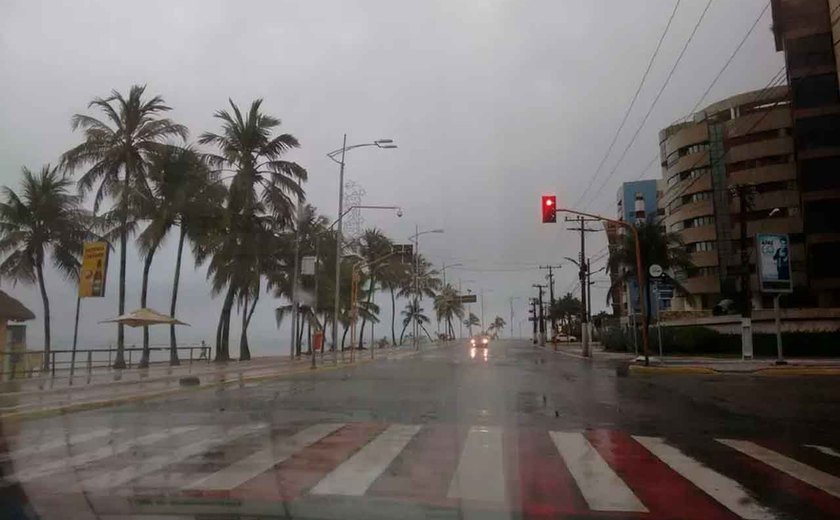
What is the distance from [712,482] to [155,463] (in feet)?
20.7

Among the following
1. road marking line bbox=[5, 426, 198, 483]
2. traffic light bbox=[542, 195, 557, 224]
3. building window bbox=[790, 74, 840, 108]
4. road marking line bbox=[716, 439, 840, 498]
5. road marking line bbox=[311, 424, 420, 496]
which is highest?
building window bbox=[790, 74, 840, 108]

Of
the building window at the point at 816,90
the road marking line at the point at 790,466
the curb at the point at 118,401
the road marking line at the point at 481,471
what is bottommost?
the road marking line at the point at 790,466

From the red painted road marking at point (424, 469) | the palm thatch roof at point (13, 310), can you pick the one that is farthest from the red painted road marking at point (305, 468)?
the palm thatch roof at point (13, 310)

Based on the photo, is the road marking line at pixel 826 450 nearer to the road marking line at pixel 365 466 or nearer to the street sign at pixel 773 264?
the road marking line at pixel 365 466

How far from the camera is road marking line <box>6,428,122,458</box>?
10227 millimetres

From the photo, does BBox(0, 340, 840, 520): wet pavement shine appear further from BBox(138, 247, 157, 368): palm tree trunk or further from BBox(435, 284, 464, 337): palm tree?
BBox(435, 284, 464, 337): palm tree

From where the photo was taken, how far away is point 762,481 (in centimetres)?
815

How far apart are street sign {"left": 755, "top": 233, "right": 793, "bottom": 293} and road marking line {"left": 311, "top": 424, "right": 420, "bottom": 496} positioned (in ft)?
85.1

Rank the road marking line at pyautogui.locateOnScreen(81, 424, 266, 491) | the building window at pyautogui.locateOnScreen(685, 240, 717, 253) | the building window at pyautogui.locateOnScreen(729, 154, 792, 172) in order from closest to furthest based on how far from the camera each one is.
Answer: the road marking line at pyautogui.locateOnScreen(81, 424, 266, 491)
the building window at pyautogui.locateOnScreen(729, 154, 792, 172)
the building window at pyautogui.locateOnScreen(685, 240, 717, 253)

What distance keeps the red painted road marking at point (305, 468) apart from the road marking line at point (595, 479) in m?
2.72

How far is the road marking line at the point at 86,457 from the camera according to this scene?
27.7 ft

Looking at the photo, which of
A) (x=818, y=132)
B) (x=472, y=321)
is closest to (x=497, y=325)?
(x=472, y=321)

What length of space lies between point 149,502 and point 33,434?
6.40m

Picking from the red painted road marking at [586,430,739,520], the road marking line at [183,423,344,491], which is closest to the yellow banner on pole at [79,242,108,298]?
the road marking line at [183,423,344,491]
